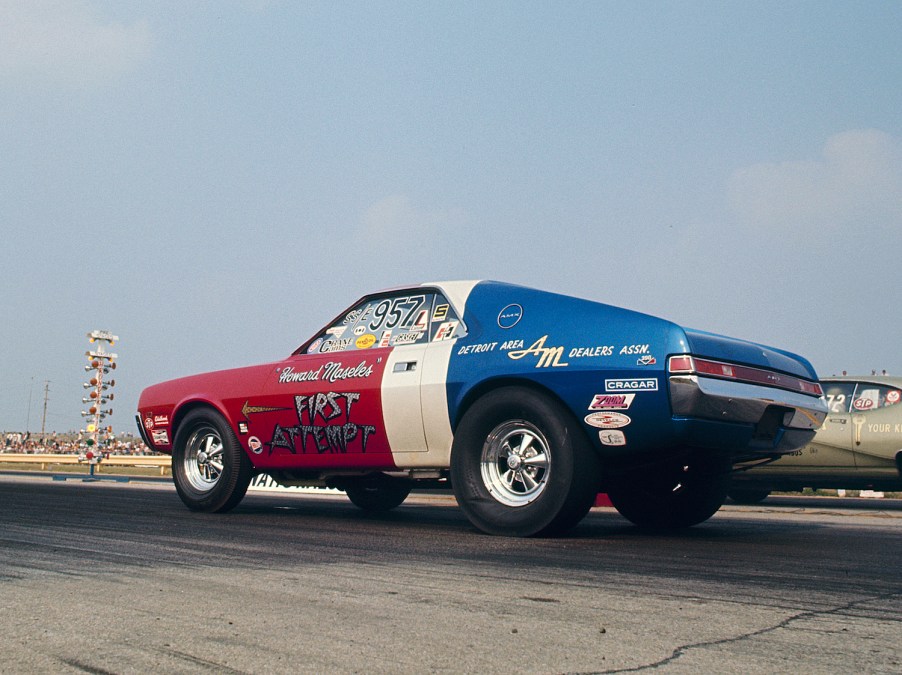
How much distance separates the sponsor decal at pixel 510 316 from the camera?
18.9 ft

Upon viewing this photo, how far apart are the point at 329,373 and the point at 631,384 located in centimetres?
251

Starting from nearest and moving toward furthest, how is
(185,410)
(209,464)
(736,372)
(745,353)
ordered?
(736,372) → (745,353) → (209,464) → (185,410)

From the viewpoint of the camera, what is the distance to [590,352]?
5.25m

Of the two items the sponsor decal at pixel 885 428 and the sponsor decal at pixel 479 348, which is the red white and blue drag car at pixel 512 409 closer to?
the sponsor decal at pixel 479 348

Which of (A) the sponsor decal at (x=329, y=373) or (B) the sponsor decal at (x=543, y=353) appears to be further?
(A) the sponsor decal at (x=329, y=373)

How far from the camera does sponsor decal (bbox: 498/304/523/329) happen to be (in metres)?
5.77

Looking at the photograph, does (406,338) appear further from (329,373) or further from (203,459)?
(203,459)

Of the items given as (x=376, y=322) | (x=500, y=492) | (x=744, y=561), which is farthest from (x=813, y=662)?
(x=376, y=322)

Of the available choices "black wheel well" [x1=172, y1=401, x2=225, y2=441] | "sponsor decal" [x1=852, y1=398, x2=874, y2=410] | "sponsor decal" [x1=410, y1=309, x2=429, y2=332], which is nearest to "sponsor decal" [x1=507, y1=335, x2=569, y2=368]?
"sponsor decal" [x1=410, y1=309, x2=429, y2=332]

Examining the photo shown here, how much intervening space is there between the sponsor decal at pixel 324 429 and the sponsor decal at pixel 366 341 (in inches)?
16.5

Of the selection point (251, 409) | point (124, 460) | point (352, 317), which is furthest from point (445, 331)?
point (124, 460)

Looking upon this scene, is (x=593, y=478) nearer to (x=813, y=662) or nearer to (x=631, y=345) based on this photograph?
(x=631, y=345)

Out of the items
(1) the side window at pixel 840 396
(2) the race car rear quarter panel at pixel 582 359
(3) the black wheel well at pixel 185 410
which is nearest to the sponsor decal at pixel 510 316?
(2) the race car rear quarter panel at pixel 582 359

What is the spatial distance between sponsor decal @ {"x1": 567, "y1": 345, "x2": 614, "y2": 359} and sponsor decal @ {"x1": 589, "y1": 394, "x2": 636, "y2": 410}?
9.7 inches
